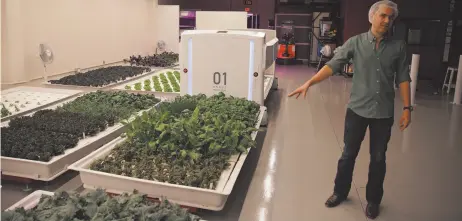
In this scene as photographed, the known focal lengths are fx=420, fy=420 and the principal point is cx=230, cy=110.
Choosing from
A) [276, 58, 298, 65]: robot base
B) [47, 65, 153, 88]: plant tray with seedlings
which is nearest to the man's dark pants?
[47, 65, 153, 88]: plant tray with seedlings

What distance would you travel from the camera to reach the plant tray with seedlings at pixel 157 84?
7572 millimetres

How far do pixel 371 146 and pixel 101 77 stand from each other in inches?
235

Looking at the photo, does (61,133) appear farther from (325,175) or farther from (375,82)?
(375,82)

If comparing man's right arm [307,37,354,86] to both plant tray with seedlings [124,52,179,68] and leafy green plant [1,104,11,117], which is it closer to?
leafy green plant [1,104,11,117]

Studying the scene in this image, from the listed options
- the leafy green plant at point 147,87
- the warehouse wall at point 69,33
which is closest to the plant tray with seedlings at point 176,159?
the leafy green plant at point 147,87

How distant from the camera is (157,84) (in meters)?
7.91

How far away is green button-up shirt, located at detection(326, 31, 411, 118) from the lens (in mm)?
3312

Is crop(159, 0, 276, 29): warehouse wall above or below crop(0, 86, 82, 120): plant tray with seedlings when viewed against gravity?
above

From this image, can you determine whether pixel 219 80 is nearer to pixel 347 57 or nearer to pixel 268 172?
pixel 268 172

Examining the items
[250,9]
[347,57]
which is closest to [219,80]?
[347,57]

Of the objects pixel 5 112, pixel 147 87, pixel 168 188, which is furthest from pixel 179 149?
pixel 147 87

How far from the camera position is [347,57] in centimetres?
343

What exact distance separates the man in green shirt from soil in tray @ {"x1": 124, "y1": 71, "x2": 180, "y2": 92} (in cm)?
451

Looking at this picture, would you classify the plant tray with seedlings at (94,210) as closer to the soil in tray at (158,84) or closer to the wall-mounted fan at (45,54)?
the soil in tray at (158,84)
